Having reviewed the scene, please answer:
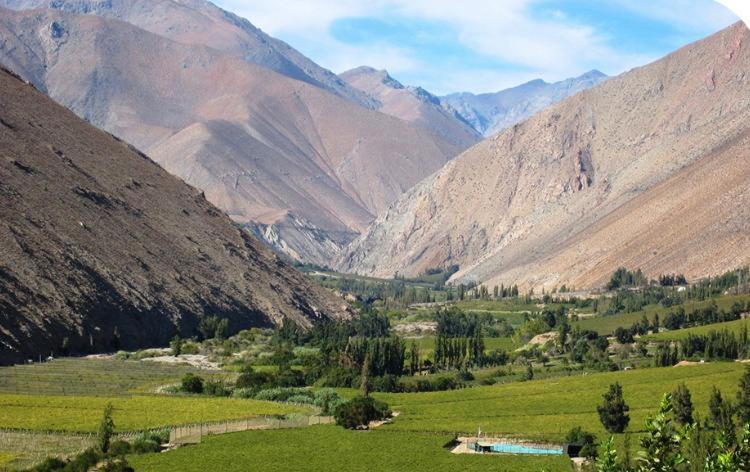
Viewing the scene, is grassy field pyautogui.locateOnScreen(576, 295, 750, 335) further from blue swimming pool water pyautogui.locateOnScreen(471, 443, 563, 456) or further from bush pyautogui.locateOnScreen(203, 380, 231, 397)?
blue swimming pool water pyautogui.locateOnScreen(471, 443, 563, 456)

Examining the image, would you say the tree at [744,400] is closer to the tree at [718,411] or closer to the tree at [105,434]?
the tree at [718,411]

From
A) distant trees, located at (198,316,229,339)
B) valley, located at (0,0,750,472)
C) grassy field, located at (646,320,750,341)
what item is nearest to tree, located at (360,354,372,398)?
valley, located at (0,0,750,472)

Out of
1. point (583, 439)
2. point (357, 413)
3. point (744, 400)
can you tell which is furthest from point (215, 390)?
point (744, 400)

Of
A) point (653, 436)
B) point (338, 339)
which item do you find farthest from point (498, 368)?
point (653, 436)

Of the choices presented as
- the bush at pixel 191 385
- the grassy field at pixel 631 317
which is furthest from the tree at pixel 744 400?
the grassy field at pixel 631 317

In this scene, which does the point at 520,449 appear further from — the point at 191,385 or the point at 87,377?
the point at 87,377

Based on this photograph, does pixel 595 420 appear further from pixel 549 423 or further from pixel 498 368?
pixel 498 368
